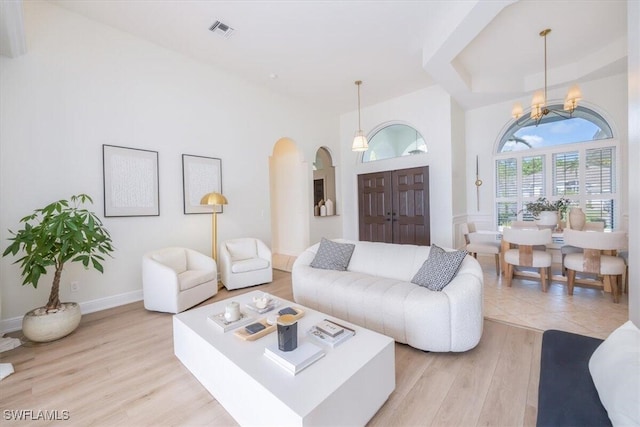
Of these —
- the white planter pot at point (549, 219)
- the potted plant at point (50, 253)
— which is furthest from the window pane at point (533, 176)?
the potted plant at point (50, 253)

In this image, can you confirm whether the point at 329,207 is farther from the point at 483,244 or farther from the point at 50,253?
the point at 50,253

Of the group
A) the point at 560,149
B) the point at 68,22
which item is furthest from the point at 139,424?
the point at 560,149

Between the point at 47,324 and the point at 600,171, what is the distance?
25.4ft

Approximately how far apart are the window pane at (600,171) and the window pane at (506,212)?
1102 millimetres

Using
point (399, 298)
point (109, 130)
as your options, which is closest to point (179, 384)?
point (399, 298)

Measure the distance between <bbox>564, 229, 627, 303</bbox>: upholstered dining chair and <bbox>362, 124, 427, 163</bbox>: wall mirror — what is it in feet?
9.62

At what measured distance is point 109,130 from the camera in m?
3.30

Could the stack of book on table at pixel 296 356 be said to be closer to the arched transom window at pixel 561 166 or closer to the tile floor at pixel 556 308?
the tile floor at pixel 556 308

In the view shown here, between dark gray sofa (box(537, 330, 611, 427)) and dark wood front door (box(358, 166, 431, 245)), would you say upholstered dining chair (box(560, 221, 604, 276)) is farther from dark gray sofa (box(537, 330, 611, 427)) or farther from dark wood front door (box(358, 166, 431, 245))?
dark gray sofa (box(537, 330, 611, 427))

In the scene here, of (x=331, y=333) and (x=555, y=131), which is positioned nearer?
(x=331, y=333)

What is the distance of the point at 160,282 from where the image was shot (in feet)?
9.91

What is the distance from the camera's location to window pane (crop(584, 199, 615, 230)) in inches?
177

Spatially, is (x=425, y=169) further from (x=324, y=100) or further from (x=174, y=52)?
(x=174, y=52)

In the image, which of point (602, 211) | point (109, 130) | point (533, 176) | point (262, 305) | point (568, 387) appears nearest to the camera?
point (568, 387)
